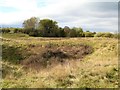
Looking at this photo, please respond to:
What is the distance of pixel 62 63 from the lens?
→ 52.9 ft

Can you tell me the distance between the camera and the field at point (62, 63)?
8.46m

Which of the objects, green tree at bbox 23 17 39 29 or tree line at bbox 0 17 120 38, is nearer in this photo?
tree line at bbox 0 17 120 38

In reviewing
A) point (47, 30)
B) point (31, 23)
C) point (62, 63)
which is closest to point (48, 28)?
point (47, 30)

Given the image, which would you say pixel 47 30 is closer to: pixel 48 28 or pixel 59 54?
pixel 48 28

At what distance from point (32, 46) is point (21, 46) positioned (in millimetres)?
1127

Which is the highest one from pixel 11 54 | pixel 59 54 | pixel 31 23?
pixel 31 23

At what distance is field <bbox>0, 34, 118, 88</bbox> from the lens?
8.46m

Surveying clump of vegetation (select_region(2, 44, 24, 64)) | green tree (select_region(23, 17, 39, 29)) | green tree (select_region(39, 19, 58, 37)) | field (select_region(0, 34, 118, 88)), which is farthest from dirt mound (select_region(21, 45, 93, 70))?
green tree (select_region(23, 17, 39, 29))

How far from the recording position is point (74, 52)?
23828 mm

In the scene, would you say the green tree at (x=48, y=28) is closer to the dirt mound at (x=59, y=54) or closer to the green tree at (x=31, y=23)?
the green tree at (x=31, y=23)

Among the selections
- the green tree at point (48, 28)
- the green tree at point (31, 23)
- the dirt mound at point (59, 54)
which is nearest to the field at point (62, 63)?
the dirt mound at point (59, 54)

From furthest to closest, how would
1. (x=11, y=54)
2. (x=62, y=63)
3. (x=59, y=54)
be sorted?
1. (x=11, y=54)
2. (x=59, y=54)
3. (x=62, y=63)

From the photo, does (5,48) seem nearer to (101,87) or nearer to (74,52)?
(74,52)

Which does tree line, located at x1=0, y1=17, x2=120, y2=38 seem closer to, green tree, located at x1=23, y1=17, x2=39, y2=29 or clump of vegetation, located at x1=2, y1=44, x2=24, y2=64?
green tree, located at x1=23, y1=17, x2=39, y2=29
